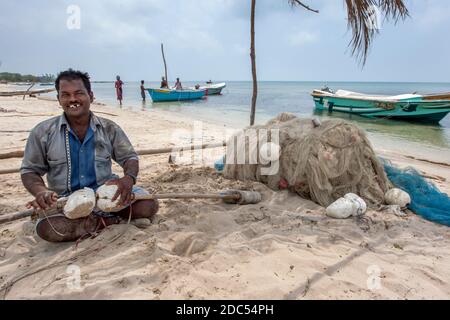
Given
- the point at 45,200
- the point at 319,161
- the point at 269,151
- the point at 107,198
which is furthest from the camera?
the point at 269,151

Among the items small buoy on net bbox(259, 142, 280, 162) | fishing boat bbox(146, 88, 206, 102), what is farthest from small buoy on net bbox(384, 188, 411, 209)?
fishing boat bbox(146, 88, 206, 102)

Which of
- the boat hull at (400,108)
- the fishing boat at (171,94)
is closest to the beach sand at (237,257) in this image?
the boat hull at (400,108)

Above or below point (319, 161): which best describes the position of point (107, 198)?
below

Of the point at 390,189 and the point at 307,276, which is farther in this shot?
the point at 390,189

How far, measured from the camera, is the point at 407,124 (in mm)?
13688

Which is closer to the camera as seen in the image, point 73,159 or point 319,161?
point 73,159

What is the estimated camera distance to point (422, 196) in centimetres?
340

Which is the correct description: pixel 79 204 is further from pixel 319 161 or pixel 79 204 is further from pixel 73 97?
pixel 319 161

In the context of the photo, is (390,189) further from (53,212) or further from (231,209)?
(53,212)

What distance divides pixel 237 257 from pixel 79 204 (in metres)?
1.14

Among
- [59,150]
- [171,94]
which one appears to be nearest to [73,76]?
[59,150]

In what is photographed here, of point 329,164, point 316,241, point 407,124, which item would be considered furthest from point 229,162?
point 407,124
